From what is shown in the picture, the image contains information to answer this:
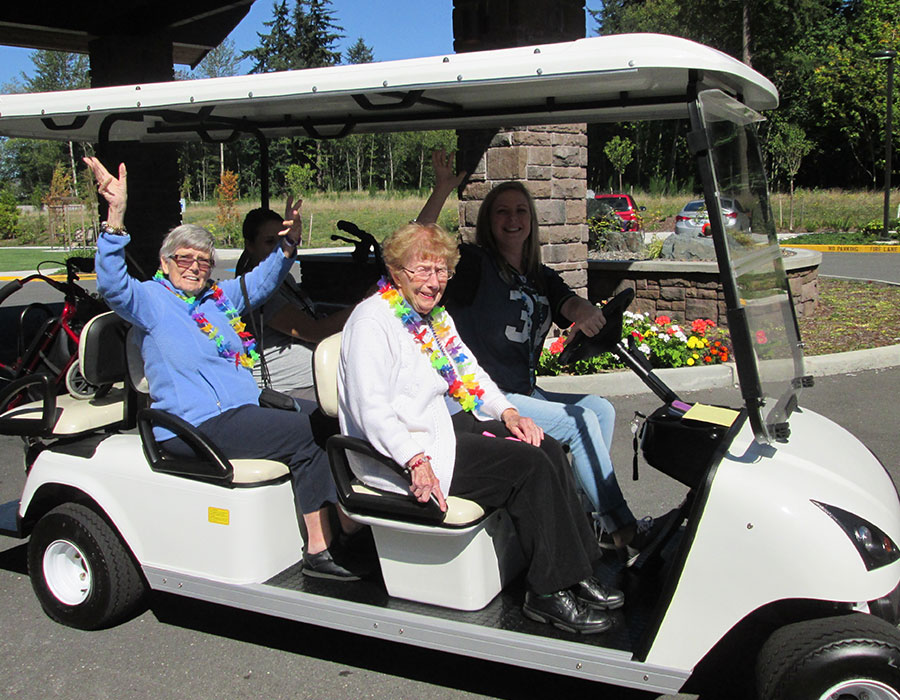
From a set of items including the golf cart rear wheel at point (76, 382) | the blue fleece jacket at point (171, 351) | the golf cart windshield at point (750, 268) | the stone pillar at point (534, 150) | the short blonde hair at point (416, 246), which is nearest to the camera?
the golf cart windshield at point (750, 268)

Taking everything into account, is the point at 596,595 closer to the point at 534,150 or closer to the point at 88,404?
the point at 88,404

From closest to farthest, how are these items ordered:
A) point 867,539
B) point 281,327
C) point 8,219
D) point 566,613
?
point 867,539 < point 566,613 < point 281,327 < point 8,219

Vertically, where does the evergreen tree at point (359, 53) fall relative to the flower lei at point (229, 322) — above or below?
above

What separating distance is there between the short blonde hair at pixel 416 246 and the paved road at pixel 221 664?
135 cm

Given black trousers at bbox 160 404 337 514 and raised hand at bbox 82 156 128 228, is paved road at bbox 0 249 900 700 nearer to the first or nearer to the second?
black trousers at bbox 160 404 337 514

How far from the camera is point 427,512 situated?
2449 millimetres

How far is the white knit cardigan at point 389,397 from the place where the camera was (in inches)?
98.7

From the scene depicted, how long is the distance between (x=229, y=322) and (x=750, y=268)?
73.2 inches

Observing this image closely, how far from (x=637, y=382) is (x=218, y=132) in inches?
141

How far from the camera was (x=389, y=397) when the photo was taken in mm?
2584

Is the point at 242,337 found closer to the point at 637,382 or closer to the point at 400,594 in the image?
the point at 400,594

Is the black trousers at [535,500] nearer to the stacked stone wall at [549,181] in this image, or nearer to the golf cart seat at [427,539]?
the golf cart seat at [427,539]

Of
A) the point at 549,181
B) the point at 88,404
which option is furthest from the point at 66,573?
the point at 549,181

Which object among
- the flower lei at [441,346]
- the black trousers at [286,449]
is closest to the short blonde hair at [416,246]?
Result: the flower lei at [441,346]
